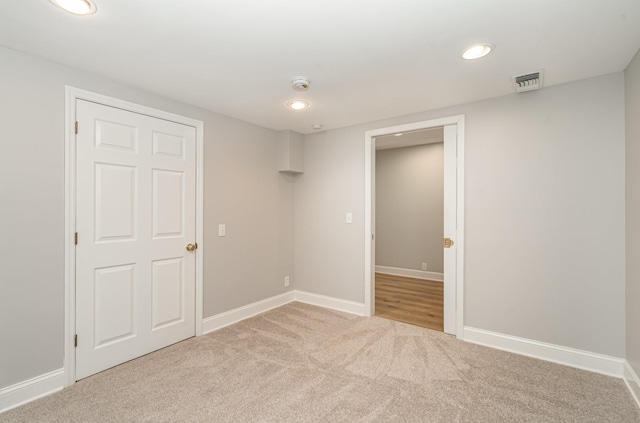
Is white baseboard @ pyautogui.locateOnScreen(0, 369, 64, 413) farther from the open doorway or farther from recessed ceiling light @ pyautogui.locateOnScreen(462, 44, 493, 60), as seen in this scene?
the open doorway

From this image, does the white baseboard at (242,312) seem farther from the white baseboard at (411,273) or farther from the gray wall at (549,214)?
the white baseboard at (411,273)

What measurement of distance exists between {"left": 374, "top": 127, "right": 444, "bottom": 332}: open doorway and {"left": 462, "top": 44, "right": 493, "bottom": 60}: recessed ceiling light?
106 inches

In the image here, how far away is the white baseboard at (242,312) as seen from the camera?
10.6 feet

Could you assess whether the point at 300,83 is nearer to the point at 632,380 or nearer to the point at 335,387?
the point at 335,387

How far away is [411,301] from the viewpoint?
428cm

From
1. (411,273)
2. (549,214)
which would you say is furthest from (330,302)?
(549,214)

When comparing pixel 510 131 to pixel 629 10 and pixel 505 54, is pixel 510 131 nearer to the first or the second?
pixel 505 54

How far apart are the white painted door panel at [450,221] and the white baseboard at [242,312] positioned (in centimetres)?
207

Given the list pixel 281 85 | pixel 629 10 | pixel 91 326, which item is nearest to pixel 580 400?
pixel 629 10

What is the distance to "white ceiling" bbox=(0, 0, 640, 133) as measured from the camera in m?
1.62

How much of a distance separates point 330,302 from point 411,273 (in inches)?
95.3

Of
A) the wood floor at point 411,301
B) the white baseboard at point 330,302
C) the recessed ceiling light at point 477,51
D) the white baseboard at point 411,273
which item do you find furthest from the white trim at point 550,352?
the white baseboard at point 411,273

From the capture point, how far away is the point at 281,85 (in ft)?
8.48

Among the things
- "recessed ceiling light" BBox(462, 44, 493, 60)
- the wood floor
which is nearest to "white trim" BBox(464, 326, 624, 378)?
the wood floor
